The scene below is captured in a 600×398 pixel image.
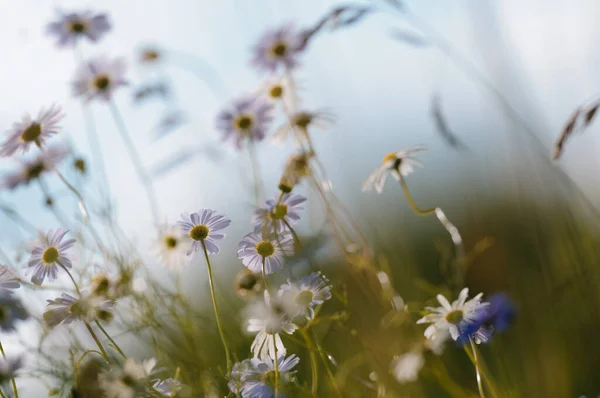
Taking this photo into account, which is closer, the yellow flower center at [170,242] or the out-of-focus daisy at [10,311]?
the out-of-focus daisy at [10,311]

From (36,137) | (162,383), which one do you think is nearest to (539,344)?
(162,383)

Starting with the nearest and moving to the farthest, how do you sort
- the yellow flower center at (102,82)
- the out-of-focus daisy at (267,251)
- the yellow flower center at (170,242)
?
the out-of-focus daisy at (267,251) → the yellow flower center at (170,242) → the yellow flower center at (102,82)

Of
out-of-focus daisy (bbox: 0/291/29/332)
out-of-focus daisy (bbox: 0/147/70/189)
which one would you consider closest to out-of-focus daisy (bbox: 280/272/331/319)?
out-of-focus daisy (bbox: 0/291/29/332)

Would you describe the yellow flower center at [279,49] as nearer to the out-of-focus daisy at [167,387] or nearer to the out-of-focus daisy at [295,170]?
the out-of-focus daisy at [295,170]

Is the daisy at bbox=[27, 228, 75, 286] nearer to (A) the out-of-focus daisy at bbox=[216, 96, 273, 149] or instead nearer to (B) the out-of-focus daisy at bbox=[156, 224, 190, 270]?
(B) the out-of-focus daisy at bbox=[156, 224, 190, 270]

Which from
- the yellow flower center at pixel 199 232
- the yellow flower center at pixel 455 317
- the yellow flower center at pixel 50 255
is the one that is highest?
the yellow flower center at pixel 50 255

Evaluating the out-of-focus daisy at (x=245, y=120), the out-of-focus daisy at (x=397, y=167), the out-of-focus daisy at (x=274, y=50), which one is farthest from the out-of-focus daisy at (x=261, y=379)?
the out-of-focus daisy at (x=274, y=50)

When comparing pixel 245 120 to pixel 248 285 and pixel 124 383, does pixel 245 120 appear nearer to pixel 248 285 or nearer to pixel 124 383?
pixel 248 285
